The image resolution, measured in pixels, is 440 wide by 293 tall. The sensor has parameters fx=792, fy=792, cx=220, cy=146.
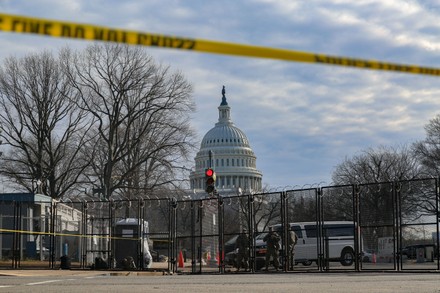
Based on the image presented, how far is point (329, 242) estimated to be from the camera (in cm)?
2938

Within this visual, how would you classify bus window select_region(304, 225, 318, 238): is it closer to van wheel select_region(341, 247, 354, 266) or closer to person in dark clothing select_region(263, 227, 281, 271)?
van wheel select_region(341, 247, 354, 266)

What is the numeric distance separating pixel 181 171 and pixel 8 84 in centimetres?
1353

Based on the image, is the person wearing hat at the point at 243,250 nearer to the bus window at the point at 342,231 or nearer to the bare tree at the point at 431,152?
the bus window at the point at 342,231

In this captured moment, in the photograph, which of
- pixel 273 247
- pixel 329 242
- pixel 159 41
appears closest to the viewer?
pixel 159 41

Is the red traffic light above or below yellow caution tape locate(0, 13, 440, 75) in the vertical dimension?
above

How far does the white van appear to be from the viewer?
29141 mm

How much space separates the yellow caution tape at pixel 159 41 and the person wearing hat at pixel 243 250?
21.0 meters

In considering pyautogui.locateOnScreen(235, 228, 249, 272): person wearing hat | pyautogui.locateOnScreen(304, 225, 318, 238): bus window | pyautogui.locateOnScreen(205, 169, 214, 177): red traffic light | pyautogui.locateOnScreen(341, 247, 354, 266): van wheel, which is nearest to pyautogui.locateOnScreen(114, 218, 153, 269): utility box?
pyautogui.locateOnScreen(205, 169, 214, 177): red traffic light

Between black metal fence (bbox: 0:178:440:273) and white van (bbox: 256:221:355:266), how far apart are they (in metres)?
0.04

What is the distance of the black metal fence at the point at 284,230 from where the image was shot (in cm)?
2645

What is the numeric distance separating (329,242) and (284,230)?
105 inches

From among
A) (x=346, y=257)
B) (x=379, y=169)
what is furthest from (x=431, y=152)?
(x=346, y=257)

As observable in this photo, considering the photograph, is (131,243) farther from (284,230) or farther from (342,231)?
(342,231)

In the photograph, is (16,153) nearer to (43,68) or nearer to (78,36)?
(43,68)
